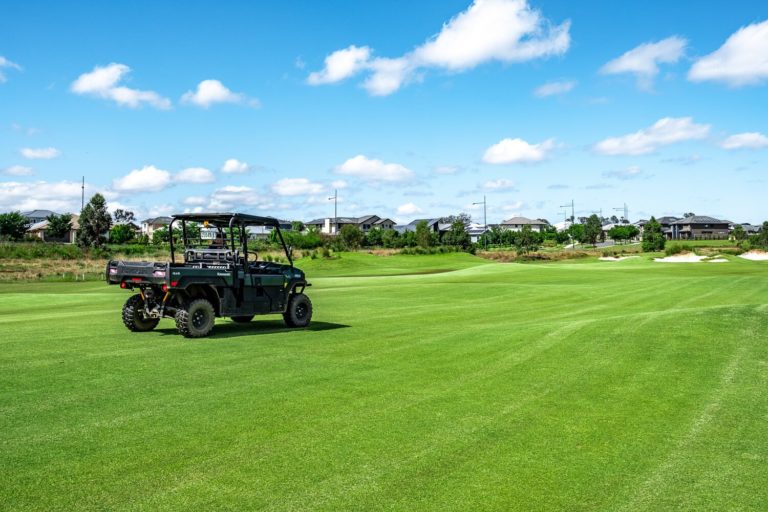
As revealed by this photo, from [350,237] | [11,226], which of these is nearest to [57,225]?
[11,226]

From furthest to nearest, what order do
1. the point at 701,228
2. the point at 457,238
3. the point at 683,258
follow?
the point at 701,228 → the point at 457,238 → the point at 683,258

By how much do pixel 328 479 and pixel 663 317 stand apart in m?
13.6

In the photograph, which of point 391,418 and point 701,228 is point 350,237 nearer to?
point 391,418

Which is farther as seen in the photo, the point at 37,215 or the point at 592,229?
the point at 37,215

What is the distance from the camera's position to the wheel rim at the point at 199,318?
15050 mm

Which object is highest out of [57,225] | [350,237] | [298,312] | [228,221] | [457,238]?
[57,225]

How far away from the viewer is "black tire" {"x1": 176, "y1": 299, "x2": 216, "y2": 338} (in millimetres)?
14820

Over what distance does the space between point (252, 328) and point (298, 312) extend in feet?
4.28

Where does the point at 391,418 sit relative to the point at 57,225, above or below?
below

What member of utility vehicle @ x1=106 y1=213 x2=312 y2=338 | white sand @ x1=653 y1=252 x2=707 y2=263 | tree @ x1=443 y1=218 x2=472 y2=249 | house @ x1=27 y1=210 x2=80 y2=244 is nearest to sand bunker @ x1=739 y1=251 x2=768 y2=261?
white sand @ x1=653 y1=252 x2=707 y2=263

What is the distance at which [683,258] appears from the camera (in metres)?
71.4

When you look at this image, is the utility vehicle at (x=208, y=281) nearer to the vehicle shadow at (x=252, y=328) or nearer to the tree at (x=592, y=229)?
the vehicle shadow at (x=252, y=328)

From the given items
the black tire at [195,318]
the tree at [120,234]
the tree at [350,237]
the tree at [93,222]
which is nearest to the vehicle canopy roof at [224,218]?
the black tire at [195,318]

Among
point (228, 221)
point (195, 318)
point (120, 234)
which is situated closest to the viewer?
point (195, 318)
